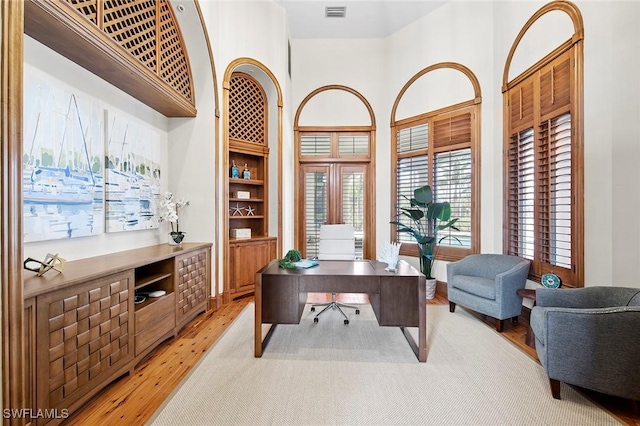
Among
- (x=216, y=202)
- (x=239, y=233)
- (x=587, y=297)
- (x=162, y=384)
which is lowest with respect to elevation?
(x=162, y=384)

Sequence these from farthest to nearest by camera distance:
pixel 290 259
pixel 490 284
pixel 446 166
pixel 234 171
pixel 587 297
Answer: pixel 446 166 → pixel 234 171 → pixel 490 284 → pixel 290 259 → pixel 587 297

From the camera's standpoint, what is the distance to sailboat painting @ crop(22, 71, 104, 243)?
75.4 inches

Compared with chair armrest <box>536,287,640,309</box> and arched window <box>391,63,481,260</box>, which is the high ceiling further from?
chair armrest <box>536,287,640,309</box>

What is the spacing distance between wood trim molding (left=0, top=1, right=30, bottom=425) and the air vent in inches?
161

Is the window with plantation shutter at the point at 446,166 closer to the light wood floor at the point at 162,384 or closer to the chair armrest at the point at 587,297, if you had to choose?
the light wood floor at the point at 162,384

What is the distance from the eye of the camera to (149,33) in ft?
9.06

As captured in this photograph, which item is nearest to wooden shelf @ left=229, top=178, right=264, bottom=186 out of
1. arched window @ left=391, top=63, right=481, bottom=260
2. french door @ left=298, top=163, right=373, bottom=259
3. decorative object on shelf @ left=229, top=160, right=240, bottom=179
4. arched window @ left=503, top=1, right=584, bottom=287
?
decorative object on shelf @ left=229, top=160, right=240, bottom=179

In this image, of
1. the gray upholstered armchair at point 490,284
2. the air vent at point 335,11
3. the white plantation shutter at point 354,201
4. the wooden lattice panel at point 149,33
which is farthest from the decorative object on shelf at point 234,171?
the gray upholstered armchair at point 490,284

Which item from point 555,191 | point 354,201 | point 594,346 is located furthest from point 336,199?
point 594,346

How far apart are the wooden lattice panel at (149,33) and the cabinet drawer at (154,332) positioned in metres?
2.36

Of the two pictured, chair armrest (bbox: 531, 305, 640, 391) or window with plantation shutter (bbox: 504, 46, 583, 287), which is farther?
window with plantation shutter (bbox: 504, 46, 583, 287)

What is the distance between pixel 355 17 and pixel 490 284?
176 inches

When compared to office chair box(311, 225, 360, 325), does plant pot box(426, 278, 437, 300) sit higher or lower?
lower

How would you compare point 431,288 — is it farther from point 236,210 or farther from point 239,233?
point 236,210
